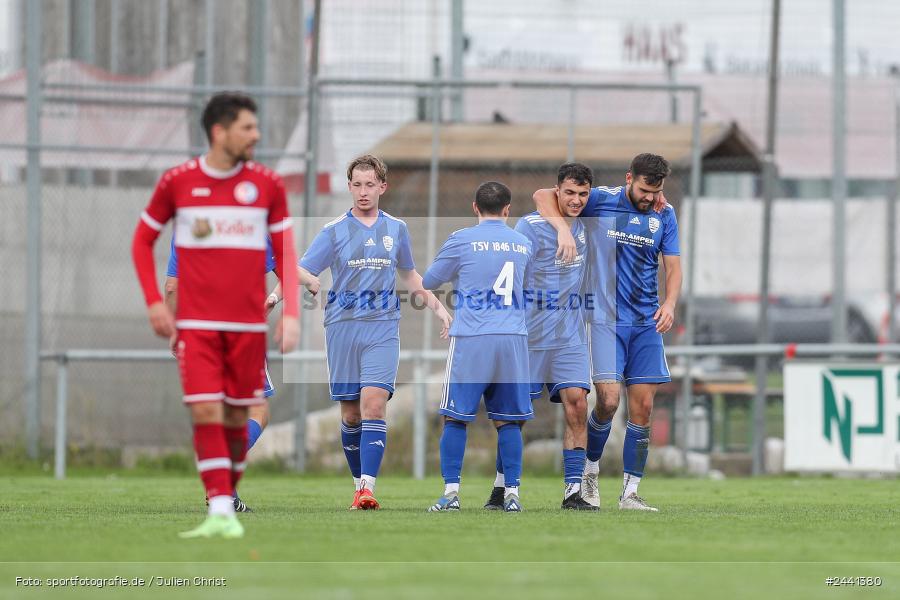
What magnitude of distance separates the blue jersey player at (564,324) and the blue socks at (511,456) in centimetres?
26

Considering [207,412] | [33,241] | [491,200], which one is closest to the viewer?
[207,412]

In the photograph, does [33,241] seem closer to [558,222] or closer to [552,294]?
[552,294]

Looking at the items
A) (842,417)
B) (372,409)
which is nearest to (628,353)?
(372,409)

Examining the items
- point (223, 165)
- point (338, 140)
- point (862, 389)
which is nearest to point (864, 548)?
point (223, 165)

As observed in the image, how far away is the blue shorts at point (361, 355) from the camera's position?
9828mm

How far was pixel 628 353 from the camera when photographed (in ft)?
32.2

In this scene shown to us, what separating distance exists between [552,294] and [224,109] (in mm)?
3173

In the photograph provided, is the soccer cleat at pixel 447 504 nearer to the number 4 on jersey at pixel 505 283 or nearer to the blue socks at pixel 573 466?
the blue socks at pixel 573 466

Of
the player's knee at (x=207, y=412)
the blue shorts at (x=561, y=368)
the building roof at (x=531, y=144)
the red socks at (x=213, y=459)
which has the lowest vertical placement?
the red socks at (x=213, y=459)

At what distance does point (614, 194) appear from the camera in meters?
9.86

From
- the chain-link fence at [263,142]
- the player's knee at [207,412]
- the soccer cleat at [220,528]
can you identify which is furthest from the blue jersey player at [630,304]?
the chain-link fence at [263,142]

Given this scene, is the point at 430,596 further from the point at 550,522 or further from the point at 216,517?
the point at 550,522

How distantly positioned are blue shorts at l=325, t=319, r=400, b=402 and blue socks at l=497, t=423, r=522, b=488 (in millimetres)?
856

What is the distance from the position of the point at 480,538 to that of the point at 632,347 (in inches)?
114
